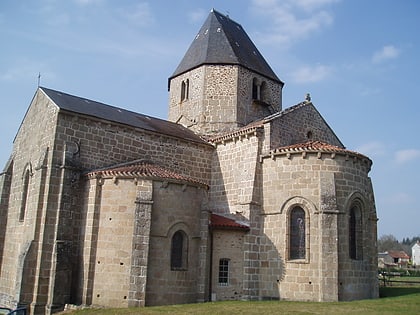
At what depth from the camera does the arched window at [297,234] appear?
18031 millimetres

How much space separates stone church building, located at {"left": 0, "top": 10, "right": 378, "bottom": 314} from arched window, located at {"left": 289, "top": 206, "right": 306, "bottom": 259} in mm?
49

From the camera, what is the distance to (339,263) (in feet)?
57.0

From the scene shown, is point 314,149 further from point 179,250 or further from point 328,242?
point 179,250

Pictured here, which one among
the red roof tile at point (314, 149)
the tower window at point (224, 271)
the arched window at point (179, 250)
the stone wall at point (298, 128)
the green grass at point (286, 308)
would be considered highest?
the stone wall at point (298, 128)

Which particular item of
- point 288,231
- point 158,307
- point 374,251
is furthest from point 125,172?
point 374,251

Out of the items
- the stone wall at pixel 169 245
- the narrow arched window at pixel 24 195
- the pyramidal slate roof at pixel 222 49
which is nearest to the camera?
the stone wall at pixel 169 245

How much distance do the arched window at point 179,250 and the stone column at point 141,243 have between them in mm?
1452

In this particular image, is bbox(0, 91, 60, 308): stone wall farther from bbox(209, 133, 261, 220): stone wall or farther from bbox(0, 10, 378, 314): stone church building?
bbox(209, 133, 261, 220): stone wall

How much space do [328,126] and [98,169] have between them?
13176mm

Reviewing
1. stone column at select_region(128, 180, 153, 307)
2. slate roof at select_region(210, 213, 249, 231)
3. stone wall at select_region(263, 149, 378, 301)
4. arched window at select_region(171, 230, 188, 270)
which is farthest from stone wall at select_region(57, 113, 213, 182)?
arched window at select_region(171, 230, 188, 270)

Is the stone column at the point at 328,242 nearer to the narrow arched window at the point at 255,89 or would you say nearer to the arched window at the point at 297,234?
the arched window at the point at 297,234

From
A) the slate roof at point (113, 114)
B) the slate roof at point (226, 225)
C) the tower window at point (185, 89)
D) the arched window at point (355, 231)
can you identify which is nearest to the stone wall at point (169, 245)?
the slate roof at point (226, 225)

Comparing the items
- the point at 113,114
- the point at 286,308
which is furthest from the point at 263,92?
the point at 286,308

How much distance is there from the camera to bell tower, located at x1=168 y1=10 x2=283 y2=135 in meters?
25.7
